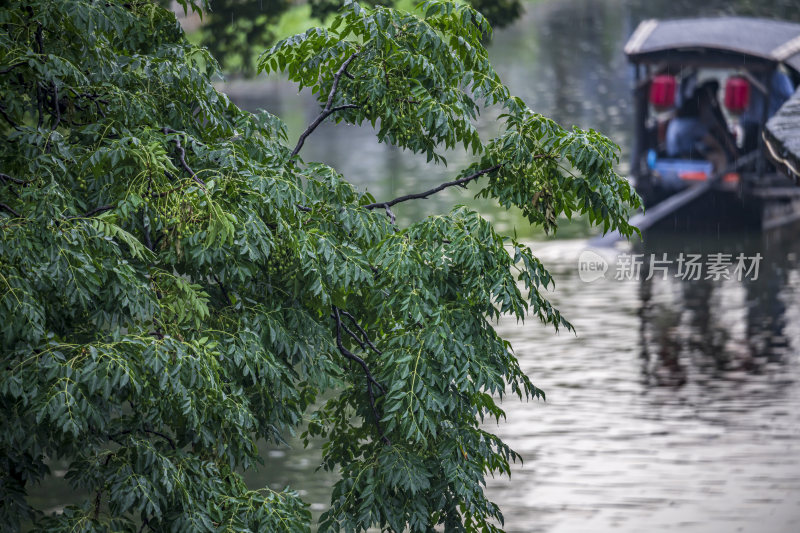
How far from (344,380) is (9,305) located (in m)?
2.32

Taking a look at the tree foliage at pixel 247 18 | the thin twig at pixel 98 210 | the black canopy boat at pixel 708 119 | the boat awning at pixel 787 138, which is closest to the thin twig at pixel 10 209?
the thin twig at pixel 98 210

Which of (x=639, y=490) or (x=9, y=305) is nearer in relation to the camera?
(x=9, y=305)

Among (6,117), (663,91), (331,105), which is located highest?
(663,91)

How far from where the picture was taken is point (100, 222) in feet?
17.2

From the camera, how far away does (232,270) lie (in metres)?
5.59

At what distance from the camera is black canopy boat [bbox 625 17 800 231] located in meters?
22.9

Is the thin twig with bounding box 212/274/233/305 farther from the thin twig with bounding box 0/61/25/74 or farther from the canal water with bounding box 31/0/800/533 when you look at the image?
the thin twig with bounding box 0/61/25/74

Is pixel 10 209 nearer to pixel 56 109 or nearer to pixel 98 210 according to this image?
pixel 98 210

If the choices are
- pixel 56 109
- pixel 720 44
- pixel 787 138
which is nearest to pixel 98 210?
pixel 56 109

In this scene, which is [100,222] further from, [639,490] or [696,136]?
[696,136]

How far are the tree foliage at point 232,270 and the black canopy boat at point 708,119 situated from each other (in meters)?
17.1

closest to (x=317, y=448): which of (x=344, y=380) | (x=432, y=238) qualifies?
(x=344, y=380)

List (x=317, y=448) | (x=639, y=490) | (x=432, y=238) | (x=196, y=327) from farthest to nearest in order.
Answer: (x=317, y=448) → (x=639, y=490) → (x=432, y=238) → (x=196, y=327)

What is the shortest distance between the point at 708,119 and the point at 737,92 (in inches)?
33.3
